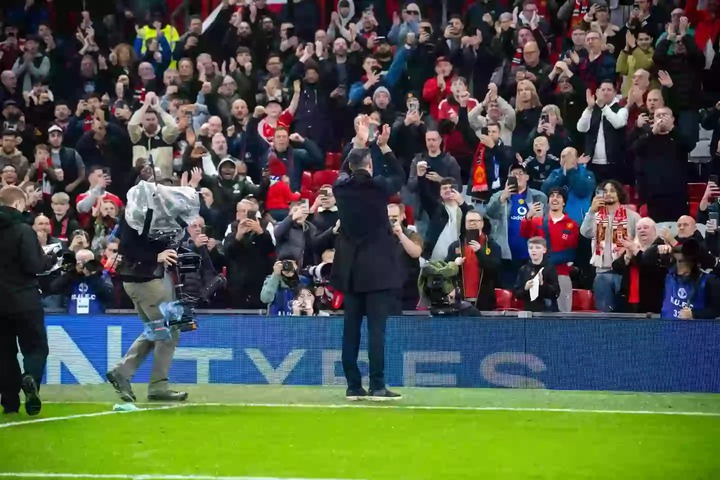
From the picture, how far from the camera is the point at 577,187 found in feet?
58.6

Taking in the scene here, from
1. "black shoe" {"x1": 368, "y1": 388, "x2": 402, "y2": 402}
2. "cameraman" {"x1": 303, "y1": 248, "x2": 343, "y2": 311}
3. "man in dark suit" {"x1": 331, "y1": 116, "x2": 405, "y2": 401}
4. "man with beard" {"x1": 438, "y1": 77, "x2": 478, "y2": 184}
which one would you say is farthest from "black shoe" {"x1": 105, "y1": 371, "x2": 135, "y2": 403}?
"man with beard" {"x1": 438, "y1": 77, "x2": 478, "y2": 184}

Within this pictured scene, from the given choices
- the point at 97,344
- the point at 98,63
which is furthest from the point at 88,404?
the point at 98,63

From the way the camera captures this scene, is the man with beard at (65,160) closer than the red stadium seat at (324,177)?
No

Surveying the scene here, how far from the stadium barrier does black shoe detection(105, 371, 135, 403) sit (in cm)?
338

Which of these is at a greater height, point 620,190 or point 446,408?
point 620,190

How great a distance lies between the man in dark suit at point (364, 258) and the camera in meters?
12.9

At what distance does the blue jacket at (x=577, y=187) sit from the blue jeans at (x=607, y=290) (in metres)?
1.34

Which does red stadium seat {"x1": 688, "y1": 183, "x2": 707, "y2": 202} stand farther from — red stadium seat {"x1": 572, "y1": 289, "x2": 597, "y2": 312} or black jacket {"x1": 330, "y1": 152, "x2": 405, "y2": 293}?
black jacket {"x1": 330, "y1": 152, "x2": 405, "y2": 293}

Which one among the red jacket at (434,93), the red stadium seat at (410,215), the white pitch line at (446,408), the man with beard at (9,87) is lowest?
the white pitch line at (446,408)

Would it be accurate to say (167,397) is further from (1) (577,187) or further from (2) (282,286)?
(1) (577,187)

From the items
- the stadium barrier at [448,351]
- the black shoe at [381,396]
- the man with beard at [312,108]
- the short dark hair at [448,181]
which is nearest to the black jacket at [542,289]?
the stadium barrier at [448,351]

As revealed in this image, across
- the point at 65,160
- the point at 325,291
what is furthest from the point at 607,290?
the point at 65,160

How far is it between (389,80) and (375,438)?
10542mm

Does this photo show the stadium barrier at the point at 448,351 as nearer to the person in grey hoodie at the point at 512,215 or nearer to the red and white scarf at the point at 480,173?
the person in grey hoodie at the point at 512,215
